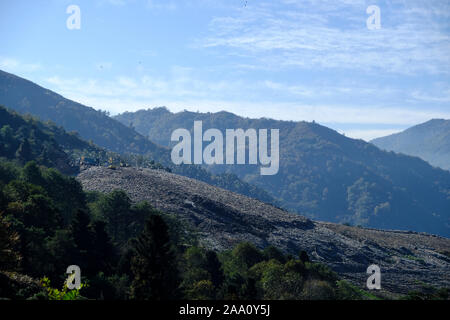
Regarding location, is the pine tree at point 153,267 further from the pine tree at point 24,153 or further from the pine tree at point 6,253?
the pine tree at point 24,153

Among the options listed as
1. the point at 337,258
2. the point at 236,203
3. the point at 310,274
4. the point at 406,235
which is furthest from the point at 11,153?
the point at 406,235

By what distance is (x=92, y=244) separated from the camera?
59156mm

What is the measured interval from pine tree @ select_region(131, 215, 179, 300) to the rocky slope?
51927mm

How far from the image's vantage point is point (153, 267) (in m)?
45.1

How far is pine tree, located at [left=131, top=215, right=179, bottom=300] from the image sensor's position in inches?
1741

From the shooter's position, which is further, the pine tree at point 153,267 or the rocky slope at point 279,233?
the rocky slope at point 279,233

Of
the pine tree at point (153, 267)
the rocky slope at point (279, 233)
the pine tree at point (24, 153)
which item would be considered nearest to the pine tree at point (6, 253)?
the pine tree at point (153, 267)

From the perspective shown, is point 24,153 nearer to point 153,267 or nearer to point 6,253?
point 6,253

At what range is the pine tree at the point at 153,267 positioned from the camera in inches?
1741

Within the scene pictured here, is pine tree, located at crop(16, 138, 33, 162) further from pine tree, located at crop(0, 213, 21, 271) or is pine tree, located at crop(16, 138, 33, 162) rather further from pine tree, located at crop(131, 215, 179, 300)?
pine tree, located at crop(131, 215, 179, 300)

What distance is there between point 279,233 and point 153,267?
261 feet

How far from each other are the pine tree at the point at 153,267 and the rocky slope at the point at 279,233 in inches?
2044
